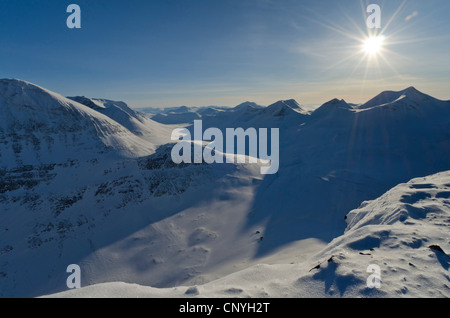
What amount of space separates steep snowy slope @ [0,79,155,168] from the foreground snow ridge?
61921mm

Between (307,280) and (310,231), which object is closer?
(307,280)

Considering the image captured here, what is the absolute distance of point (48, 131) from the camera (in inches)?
2466

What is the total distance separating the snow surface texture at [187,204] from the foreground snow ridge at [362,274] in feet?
0.26

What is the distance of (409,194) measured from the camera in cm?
1689

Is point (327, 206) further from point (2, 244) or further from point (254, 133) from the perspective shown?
point (254, 133)

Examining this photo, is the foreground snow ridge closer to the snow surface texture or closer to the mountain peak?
the snow surface texture

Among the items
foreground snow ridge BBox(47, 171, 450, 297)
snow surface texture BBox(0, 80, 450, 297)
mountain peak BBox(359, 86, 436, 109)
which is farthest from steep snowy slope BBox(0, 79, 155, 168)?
mountain peak BBox(359, 86, 436, 109)

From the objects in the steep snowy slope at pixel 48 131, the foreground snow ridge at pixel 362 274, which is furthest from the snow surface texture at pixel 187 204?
the steep snowy slope at pixel 48 131

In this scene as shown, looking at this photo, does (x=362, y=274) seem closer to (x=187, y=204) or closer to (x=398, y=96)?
(x=187, y=204)

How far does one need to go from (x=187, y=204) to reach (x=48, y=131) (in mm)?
54652

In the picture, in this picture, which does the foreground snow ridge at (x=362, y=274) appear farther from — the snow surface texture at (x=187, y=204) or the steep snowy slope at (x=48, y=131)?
the steep snowy slope at (x=48, y=131)

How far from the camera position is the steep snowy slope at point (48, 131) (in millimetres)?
55625
